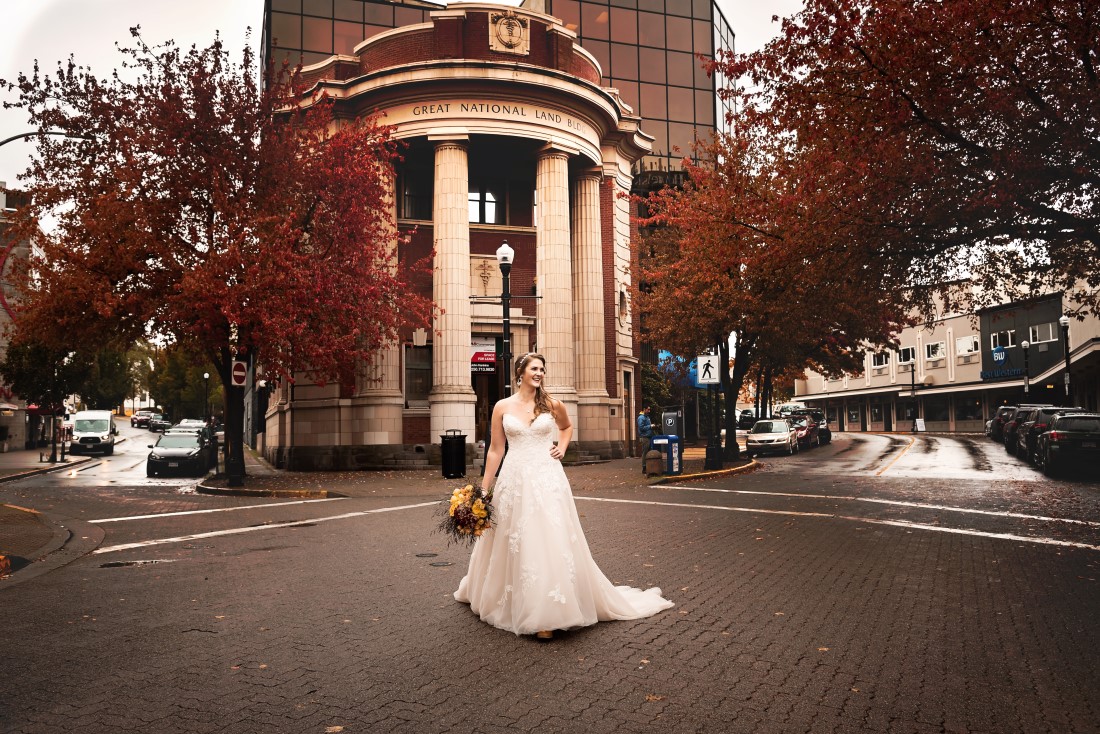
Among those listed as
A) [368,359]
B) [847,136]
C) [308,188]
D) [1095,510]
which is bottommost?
[1095,510]

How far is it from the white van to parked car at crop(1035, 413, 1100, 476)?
41.6 m

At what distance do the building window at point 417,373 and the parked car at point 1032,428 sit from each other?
755 inches

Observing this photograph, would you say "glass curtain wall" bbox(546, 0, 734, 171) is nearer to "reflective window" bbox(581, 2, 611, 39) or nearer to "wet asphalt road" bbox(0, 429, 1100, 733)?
"reflective window" bbox(581, 2, 611, 39)

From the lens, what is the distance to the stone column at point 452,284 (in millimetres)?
28297

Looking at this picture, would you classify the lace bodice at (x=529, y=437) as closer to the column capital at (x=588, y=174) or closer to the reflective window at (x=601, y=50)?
the column capital at (x=588, y=174)

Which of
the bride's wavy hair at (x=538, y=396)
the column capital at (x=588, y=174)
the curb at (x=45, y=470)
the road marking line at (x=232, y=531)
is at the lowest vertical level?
the curb at (x=45, y=470)

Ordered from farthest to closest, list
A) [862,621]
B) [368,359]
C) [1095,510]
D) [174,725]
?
[368,359] < [1095,510] < [862,621] < [174,725]

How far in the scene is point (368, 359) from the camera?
26.6 metres

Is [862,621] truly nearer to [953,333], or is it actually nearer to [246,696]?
[246,696]

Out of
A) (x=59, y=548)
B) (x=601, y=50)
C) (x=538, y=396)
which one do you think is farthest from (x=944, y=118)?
(x=601, y=50)

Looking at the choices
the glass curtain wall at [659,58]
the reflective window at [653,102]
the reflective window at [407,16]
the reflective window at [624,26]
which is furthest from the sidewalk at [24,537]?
the reflective window at [624,26]

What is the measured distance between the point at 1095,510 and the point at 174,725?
14793mm

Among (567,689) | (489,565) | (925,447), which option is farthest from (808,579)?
(925,447)

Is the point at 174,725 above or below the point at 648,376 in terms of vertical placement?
below
